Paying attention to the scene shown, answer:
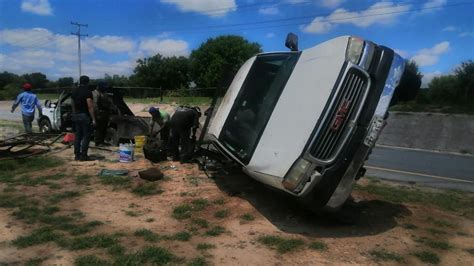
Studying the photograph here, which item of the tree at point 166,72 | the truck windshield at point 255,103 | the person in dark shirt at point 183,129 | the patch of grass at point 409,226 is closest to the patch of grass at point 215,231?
the truck windshield at point 255,103

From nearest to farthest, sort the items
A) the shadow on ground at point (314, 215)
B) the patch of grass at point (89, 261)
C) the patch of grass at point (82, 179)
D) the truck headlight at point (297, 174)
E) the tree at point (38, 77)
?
the patch of grass at point (89, 261) → the truck headlight at point (297, 174) → the shadow on ground at point (314, 215) → the patch of grass at point (82, 179) → the tree at point (38, 77)

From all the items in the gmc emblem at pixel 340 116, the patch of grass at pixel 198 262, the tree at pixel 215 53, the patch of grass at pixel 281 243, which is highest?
the tree at pixel 215 53

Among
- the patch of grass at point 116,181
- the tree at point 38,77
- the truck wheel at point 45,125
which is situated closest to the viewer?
the patch of grass at point 116,181

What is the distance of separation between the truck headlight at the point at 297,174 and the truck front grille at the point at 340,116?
145 millimetres

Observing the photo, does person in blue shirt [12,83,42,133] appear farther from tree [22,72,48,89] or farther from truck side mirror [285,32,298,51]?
tree [22,72,48,89]

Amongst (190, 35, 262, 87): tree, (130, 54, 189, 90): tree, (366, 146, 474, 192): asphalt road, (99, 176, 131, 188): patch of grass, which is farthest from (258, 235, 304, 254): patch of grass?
(130, 54, 189, 90): tree

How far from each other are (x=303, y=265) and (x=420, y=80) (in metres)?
3.12

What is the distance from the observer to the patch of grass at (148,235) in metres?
5.57

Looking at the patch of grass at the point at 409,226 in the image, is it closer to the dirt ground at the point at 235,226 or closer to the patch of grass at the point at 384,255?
the dirt ground at the point at 235,226

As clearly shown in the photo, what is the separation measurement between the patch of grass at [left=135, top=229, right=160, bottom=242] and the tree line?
229ft

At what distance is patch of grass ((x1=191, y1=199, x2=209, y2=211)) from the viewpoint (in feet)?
Result: 22.9

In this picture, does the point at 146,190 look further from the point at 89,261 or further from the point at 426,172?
the point at 426,172

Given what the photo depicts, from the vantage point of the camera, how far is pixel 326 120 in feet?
18.1

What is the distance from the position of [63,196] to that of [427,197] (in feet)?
18.7
